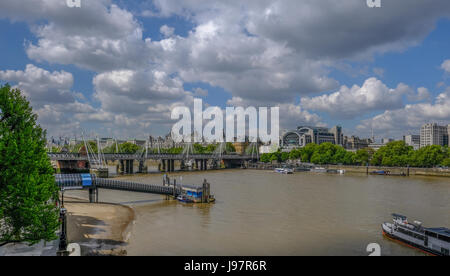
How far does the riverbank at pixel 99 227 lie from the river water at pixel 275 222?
A: 1079mm

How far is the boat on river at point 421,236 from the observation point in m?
23.0

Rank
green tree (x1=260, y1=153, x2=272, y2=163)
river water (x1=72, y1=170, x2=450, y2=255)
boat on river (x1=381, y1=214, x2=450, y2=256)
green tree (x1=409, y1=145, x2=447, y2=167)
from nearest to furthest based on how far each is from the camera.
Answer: boat on river (x1=381, y1=214, x2=450, y2=256) → river water (x1=72, y1=170, x2=450, y2=255) → green tree (x1=409, y1=145, x2=447, y2=167) → green tree (x1=260, y1=153, x2=272, y2=163)

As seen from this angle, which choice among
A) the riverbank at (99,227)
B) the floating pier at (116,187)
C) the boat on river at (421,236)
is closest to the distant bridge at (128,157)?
the floating pier at (116,187)

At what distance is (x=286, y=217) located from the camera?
3434cm

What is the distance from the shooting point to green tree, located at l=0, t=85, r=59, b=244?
15.4 metres

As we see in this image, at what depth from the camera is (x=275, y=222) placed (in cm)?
3203

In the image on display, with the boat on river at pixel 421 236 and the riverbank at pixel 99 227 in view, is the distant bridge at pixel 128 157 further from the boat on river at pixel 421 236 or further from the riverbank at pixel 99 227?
the boat on river at pixel 421 236

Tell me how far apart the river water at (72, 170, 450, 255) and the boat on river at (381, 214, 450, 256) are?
2.19 ft

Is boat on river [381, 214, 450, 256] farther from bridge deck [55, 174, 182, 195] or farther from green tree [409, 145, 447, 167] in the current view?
green tree [409, 145, 447, 167]

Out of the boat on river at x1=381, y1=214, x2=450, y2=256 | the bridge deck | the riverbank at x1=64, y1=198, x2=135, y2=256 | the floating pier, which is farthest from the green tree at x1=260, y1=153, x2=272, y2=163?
the boat on river at x1=381, y1=214, x2=450, y2=256

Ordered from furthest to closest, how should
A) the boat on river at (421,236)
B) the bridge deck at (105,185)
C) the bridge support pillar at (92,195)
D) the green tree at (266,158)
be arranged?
the green tree at (266,158), the bridge support pillar at (92,195), the bridge deck at (105,185), the boat on river at (421,236)

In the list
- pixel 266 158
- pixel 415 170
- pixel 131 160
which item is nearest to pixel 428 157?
pixel 415 170
